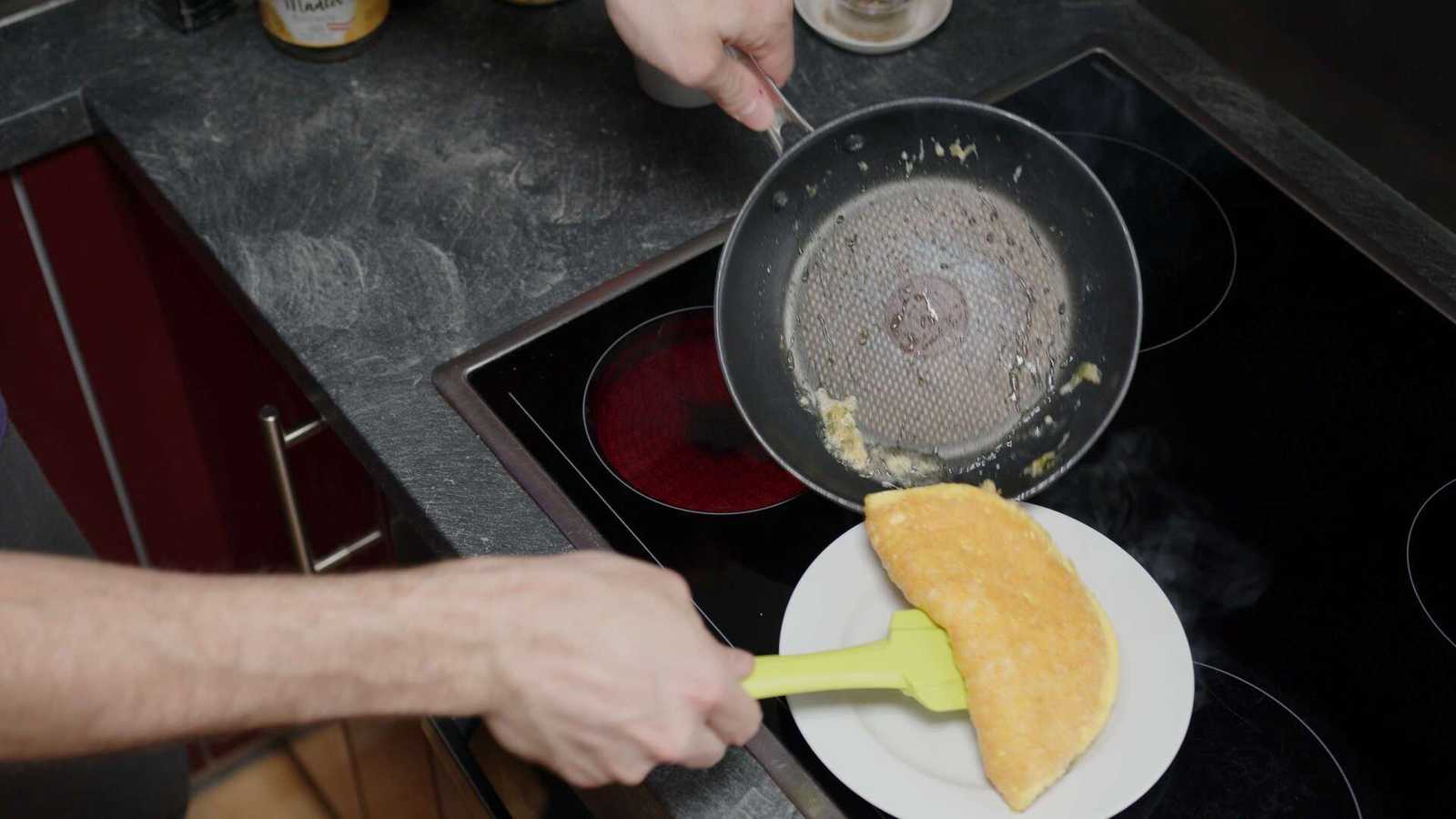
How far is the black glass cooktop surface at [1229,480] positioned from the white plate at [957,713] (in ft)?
0.07

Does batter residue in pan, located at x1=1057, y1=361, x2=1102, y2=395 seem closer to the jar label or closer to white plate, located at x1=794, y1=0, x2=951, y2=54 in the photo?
white plate, located at x1=794, y1=0, x2=951, y2=54

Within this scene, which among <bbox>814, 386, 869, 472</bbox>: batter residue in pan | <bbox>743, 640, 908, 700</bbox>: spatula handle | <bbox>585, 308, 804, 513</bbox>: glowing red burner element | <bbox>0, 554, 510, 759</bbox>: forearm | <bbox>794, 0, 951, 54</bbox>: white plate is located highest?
<bbox>0, 554, 510, 759</bbox>: forearm

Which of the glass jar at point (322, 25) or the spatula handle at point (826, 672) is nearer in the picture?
the spatula handle at point (826, 672)

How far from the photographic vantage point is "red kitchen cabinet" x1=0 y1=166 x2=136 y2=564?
1146mm

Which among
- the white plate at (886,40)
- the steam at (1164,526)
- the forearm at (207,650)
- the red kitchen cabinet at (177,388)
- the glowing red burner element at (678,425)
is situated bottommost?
the red kitchen cabinet at (177,388)

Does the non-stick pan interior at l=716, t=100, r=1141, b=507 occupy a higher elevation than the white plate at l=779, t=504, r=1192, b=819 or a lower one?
higher

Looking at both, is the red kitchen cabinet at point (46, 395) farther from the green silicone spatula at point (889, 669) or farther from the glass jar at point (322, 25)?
the green silicone spatula at point (889, 669)

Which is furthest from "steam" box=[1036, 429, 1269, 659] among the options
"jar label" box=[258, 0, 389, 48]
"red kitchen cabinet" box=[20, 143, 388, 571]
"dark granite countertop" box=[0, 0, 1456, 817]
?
"jar label" box=[258, 0, 389, 48]

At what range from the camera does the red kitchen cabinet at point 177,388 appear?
1.14m

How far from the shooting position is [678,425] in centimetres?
94

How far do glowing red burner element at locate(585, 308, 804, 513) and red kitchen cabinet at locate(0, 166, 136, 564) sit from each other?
0.49 metres

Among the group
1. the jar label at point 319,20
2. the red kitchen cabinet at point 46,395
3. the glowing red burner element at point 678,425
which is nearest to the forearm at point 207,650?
the glowing red burner element at point 678,425

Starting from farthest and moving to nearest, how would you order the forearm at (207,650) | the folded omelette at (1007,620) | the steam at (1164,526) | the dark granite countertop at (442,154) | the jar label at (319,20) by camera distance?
the jar label at (319,20)
the dark granite countertop at (442,154)
the steam at (1164,526)
the folded omelette at (1007,620)
the forearm at (207,650)

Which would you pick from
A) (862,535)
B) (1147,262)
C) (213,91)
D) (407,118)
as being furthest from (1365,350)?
(213,91)
